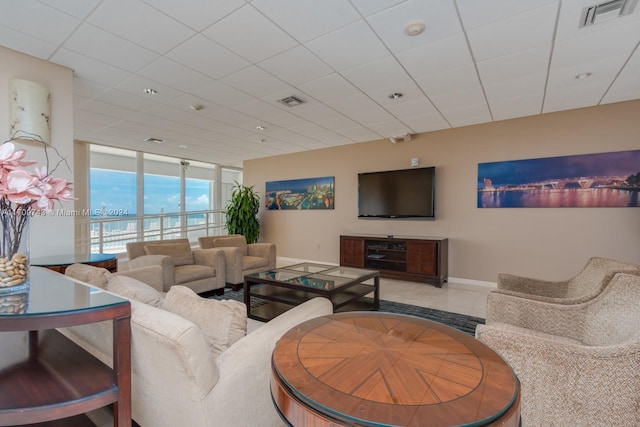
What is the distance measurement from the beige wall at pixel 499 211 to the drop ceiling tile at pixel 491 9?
2851mm

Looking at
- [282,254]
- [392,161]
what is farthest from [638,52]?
[282,254]

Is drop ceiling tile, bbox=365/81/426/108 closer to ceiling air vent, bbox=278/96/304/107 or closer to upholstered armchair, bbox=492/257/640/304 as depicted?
ceiling air vent, bbox=278/96/304/107

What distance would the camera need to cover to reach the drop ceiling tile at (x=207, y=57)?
2.51 metres

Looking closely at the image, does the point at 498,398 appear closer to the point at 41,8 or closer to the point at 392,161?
the point at 41,8

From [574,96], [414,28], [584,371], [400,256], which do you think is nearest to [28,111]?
[414,28]

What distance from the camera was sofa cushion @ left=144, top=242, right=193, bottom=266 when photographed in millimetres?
4117

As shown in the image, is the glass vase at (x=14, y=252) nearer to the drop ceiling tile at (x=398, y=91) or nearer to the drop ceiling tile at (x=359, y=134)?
the drop ceiling tile at (x=398, y=91)

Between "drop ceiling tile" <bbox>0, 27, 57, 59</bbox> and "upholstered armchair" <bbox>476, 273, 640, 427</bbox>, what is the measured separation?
3809 mm

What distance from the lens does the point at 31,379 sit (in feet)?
4.07

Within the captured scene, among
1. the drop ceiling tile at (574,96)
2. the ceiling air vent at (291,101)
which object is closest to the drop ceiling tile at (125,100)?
the ceiling air vent at (291,101)

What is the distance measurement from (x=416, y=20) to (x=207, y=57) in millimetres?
1809

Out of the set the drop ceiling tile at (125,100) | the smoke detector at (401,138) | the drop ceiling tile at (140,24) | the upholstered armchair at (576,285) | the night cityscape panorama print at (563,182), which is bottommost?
the upholstered armchair at (576,285)

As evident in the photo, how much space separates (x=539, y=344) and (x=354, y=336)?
852mm

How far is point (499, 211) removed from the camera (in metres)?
4.62
